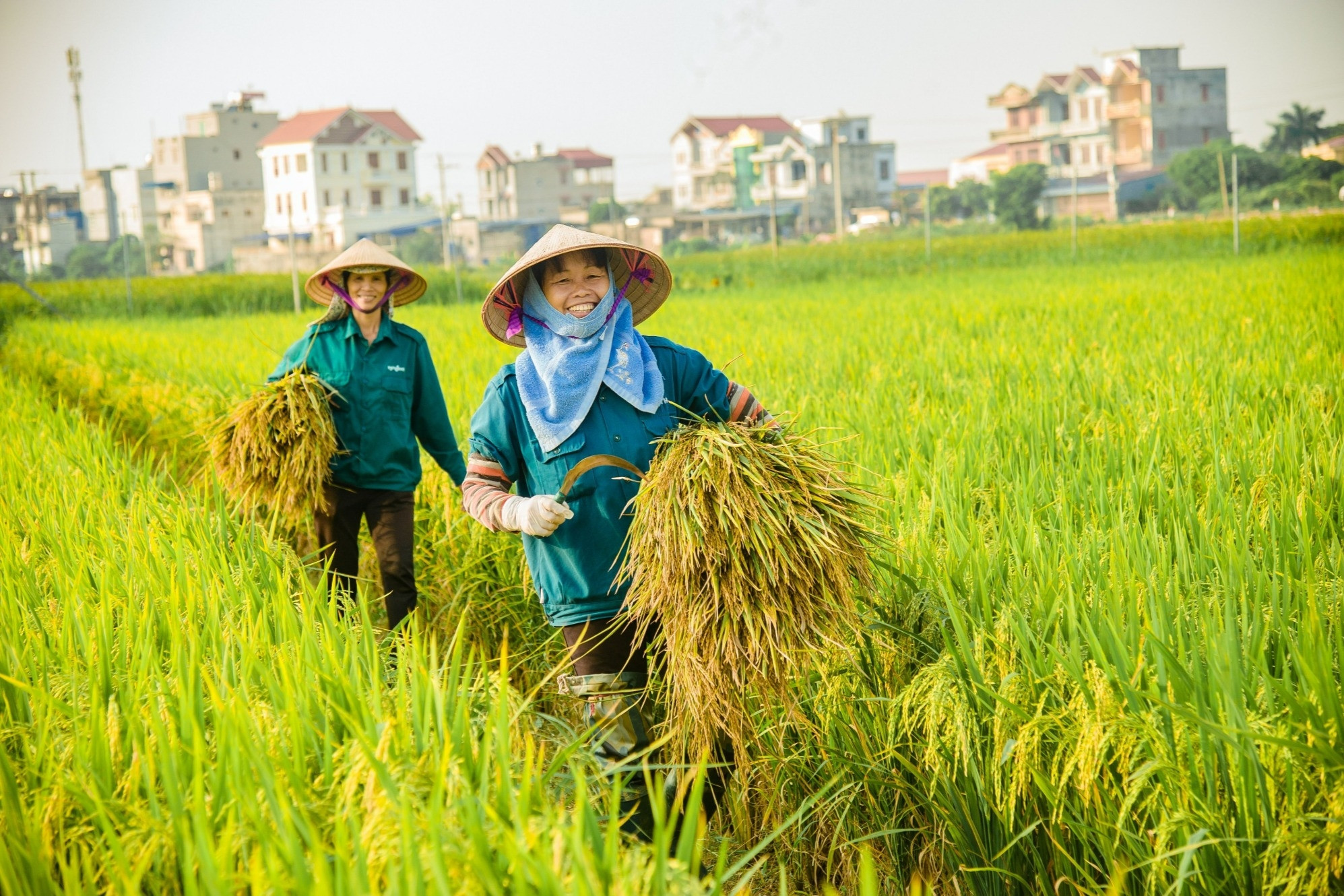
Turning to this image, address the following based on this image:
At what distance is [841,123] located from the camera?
58500mm

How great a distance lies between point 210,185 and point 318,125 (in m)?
7.33

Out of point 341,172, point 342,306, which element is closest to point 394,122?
point 341,172

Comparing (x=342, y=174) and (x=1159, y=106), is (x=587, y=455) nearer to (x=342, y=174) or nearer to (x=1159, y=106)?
(x=342, y=174)

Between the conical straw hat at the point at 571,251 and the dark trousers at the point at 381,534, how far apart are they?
1196 millimetres

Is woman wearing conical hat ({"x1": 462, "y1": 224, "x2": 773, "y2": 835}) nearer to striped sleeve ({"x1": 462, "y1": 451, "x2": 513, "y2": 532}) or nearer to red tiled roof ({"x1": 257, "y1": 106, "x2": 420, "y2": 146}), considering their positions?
striped sleeve ({"x1": 462, "y1": 451, "x2": 513, "y2": 532})

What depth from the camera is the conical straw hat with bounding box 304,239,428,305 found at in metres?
4.03

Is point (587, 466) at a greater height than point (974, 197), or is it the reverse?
point (974, 197)

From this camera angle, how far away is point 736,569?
221cm

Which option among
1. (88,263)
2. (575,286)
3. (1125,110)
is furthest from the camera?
(1125,110)

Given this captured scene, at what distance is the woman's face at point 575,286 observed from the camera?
8.75 feet

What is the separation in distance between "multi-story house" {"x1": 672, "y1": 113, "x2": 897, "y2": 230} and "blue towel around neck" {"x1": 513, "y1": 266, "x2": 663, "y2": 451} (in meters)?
47.8

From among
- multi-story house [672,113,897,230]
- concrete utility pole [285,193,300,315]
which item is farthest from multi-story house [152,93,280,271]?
multi-story house [672,113,897,230]

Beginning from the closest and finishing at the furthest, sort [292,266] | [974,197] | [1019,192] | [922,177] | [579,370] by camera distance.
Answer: [579,370]
[292,266]
[1019,192]
[974,197]
[922,177]

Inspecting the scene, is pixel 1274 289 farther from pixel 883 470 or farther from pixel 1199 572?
pixel 1199 572
